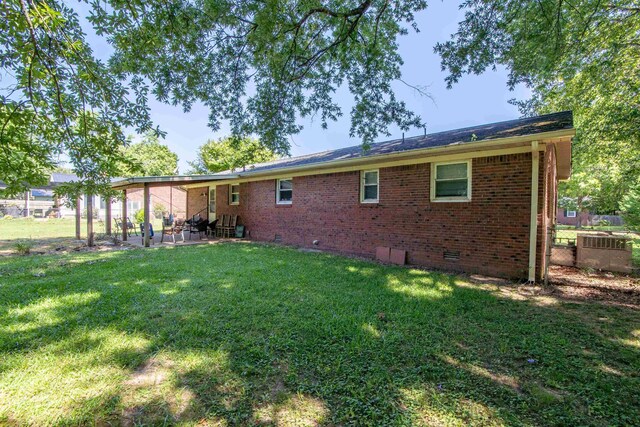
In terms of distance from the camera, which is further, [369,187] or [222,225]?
[222,225]

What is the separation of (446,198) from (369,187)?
2492mm

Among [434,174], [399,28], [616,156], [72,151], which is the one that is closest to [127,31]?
[72,151]

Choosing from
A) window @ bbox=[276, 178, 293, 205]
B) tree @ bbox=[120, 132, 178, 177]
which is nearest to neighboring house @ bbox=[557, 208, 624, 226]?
window @ bbox=[276, 178, 293, 205]

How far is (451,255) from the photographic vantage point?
24.1 ft

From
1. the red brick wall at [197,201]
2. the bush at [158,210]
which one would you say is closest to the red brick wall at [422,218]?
the red brick wall at [197,201]

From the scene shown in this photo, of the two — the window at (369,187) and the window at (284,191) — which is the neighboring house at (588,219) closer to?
the window at (369,187)

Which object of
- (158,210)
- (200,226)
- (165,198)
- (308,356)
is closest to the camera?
(308,356)

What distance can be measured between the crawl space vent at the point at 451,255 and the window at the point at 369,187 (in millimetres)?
2561

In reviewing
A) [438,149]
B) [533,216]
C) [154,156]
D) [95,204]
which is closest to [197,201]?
[438,149]

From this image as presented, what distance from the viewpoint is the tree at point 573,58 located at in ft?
21.3

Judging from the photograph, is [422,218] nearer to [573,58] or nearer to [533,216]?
[533,216]

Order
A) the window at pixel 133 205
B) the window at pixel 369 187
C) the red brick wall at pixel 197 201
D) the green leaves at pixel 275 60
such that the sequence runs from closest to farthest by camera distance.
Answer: the green leaves at pixel 275 60, the window at pixel 369 187, the red brick wall at pixel 197 201, the window at pixel 133 205

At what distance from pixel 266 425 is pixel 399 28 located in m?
8.41

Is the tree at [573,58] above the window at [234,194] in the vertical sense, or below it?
above
